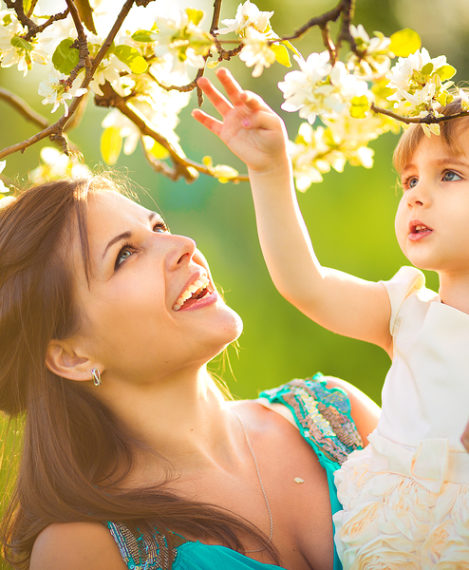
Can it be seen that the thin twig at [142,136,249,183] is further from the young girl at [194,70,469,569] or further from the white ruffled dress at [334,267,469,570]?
the white ruffled dress at [334,267,469,570]

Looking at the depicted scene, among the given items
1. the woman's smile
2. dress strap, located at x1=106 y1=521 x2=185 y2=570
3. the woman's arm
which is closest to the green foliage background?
the woman's arm

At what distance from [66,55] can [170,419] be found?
76 cm

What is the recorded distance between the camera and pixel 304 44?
5906 mm

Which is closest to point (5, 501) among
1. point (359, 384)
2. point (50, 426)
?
point (50, 426)

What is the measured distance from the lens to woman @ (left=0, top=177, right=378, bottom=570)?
1.22 m

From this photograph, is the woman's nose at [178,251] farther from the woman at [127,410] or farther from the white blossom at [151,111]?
the white blossom at [151,111]

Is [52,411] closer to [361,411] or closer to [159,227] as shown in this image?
[159,227]

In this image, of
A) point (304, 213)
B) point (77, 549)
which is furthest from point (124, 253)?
point (304, 213)

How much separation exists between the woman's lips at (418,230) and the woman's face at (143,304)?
393mm

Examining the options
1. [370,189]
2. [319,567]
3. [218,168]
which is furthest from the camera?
[370,189]

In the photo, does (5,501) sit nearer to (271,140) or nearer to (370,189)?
(271,140)

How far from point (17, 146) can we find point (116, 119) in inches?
14.6

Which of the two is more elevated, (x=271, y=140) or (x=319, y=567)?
(x=271, y=140)

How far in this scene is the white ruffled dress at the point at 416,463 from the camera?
1.12 meters
